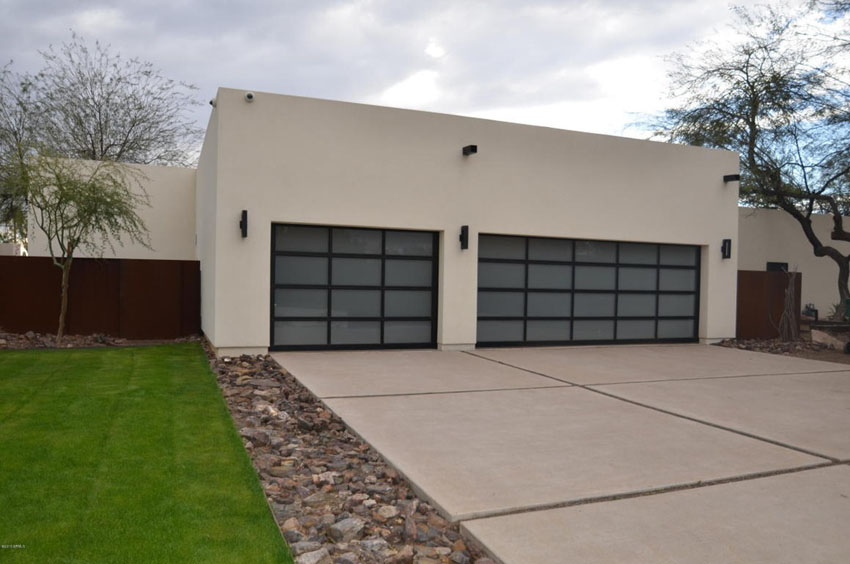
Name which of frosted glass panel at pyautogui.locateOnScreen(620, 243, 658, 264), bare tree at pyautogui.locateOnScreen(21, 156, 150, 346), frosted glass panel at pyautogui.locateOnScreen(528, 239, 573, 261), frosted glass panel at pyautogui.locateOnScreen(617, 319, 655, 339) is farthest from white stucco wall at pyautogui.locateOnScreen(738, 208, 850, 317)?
bare tree at pyautogui.locateOnScreen(21, 156, 150, 346)

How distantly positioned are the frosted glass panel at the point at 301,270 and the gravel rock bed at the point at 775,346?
817 centimetres

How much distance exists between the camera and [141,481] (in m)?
4.13

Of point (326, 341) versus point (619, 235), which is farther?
point (619, 235)

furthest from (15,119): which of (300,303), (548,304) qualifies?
(548,304)

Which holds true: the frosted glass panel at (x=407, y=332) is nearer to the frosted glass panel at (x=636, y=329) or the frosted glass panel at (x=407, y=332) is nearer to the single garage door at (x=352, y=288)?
the single garage door at (x=352, y=288)

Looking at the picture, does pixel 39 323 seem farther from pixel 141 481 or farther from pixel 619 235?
pixel 619 235

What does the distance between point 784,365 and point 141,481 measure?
9.66 meters

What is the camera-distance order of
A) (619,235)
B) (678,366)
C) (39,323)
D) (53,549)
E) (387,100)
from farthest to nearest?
(387,100), (619,235), (39,323), (678,366), (53,549)

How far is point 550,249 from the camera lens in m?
11.8

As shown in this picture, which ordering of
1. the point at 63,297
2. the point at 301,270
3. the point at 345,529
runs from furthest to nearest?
the point at 63,297
the point at 301,270
the point at 345,529

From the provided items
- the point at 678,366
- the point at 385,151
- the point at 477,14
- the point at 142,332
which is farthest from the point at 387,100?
the point at 678,366

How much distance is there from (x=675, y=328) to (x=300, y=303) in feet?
25.0

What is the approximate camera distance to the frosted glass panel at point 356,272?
10.4m

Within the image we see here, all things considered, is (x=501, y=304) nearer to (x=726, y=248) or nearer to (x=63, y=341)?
(x=726, y=248)
